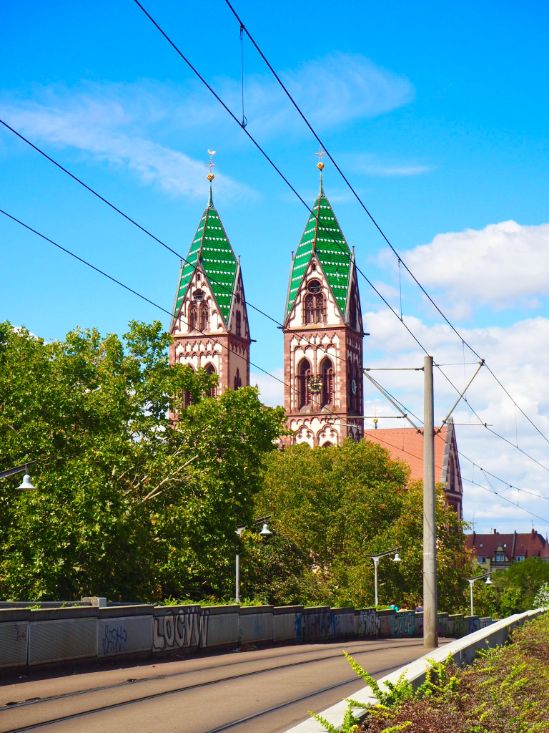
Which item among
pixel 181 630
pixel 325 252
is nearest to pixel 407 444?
pixel 325 252

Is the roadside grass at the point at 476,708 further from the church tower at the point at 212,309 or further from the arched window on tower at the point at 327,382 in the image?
the church tower at the point at 212,309

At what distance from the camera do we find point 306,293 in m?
108

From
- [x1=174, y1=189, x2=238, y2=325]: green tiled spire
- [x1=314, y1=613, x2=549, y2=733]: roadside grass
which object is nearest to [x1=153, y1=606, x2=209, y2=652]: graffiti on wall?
[x1=314, y1=613, x2=549, y2=733]: roadside grass

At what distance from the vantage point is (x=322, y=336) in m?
107

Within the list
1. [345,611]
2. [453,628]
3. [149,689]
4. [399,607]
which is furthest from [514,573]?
[149,689]

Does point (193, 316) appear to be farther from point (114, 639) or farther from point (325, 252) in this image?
point (114, 639)

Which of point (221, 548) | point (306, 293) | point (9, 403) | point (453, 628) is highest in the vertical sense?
point (306, 293)

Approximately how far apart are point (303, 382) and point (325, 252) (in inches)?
497

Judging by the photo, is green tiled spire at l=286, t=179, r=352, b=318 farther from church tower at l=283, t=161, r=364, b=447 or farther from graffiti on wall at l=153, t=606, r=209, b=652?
graffiti on wall at l=153, t=606, r=209, b=652

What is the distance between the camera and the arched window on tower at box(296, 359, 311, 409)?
10506 centimetres

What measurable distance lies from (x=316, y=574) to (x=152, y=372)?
110 feet

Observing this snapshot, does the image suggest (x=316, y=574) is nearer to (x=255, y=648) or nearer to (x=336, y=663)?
(x=255, y=648)

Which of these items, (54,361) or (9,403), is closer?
(9,403)

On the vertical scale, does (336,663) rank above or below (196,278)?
below
